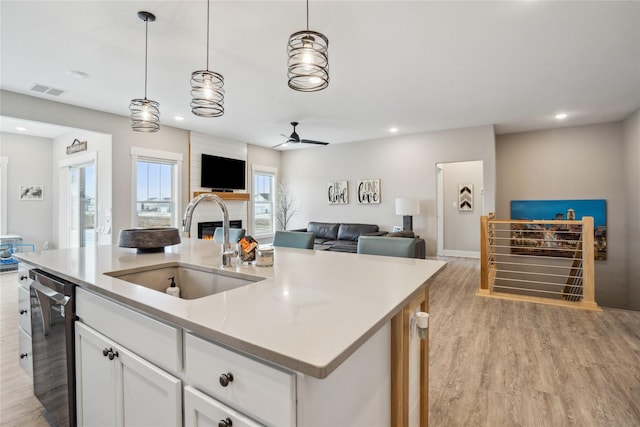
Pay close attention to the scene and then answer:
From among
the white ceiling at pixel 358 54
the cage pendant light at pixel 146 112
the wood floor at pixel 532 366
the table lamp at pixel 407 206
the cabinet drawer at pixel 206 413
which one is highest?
the white ceiling at pixel 358 54

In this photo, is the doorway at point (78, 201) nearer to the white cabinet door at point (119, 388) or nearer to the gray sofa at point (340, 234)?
the gray sofa at point (340, 234)

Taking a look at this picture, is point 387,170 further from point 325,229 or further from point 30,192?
point 30,192

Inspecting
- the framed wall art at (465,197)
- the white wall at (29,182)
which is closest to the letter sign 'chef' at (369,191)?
the framed wall art at (465,197)

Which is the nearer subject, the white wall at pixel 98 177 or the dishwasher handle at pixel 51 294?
the dishwasher handle at pixel 51 294

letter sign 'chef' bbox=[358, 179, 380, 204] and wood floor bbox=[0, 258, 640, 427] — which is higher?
letter sign 'chef' bbox=[358, 179, 380, 204]

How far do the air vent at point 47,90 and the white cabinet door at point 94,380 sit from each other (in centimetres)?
391

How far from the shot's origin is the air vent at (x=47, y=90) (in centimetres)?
387

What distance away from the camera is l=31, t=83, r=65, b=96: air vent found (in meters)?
3.87

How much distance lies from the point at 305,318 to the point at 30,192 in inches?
331

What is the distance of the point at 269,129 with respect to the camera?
20.2 feet

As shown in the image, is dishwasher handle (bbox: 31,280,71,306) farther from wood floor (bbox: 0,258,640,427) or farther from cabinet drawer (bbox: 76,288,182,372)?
wood floor (bbox: 0,258,640,427)

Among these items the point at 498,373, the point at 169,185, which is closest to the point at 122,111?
the point at 169,185

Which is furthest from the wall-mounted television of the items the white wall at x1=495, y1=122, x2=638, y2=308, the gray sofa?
the white wall at x1=495, y1=122, x2=638, y2=308

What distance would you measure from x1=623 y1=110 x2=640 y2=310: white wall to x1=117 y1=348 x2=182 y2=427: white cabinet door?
22.0 ft
